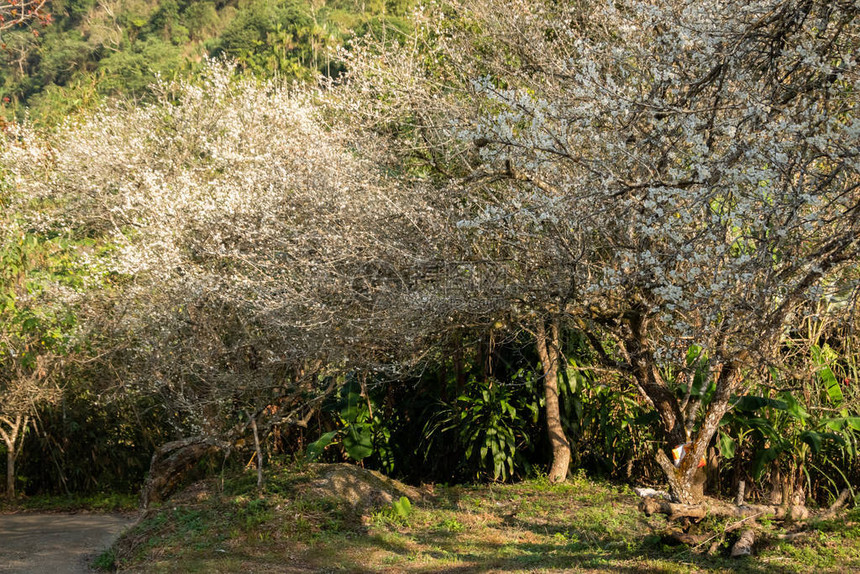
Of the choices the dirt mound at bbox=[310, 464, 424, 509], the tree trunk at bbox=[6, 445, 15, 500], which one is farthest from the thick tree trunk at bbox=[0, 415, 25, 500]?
the dirt mound at bbox=[310, 464, 424, 509]

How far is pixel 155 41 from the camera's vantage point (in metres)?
34.7

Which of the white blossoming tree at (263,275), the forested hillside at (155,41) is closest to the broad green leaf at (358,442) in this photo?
the white blossoming tree at (263,275)

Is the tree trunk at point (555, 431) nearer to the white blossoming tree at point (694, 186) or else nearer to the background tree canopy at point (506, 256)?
the background tree canopy at point (506, 256)

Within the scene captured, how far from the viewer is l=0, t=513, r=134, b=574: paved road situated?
659 centimetres

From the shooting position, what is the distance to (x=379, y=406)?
9547 mm

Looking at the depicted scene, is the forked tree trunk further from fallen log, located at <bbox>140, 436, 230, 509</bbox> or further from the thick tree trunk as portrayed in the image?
fallen log, located at <bbox>140, 436, 230, 509</bbox>

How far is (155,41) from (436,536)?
3327 cm

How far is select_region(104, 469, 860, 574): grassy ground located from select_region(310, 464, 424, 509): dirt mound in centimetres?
11

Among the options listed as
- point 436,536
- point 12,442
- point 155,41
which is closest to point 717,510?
point 436,536

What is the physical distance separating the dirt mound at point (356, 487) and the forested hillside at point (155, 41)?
56.6ft

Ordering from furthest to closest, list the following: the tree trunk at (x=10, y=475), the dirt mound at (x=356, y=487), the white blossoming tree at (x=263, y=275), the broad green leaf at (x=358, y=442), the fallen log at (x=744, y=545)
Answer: the tree trunk at (x=10, y=475)
the broad green leaf at (x=358, y=442)
the dirt mound at (x=356, y=487)
the white blossoming tree at (x=263, y=275)
the fallen log at (x=744, y=545)

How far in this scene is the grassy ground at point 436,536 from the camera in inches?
205

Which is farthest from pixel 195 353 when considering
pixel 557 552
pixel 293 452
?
pixel 557 552

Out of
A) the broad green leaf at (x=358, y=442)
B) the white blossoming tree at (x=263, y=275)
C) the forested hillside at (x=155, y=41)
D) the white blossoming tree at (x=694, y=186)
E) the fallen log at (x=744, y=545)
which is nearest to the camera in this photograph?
the white blossoming tree at (x=694, y=186)
